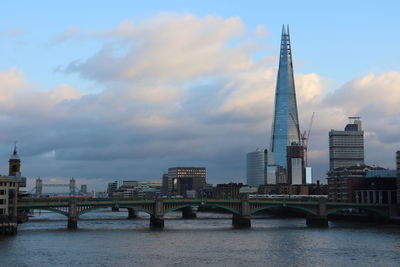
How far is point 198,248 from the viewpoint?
11288cm

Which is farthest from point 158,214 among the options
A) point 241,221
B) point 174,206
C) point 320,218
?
point 320,218

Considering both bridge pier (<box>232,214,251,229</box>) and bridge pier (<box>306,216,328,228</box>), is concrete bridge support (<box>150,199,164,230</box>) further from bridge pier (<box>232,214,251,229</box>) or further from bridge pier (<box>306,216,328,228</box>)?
bridge pier (<box>306,216,328,228</box>)

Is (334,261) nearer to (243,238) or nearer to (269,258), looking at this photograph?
(269,258)

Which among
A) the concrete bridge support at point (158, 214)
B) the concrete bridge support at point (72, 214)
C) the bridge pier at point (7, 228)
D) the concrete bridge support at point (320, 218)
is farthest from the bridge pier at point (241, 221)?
the bridge pier at point (7, 228)

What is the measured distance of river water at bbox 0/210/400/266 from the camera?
95.1 m

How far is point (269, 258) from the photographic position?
99.9 m

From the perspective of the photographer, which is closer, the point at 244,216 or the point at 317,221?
the point at 244,216

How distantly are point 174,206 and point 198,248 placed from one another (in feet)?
190

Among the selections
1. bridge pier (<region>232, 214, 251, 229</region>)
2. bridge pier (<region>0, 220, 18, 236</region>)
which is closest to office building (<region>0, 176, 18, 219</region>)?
bridge pier (<region>0, 220, 18, 236</region>)

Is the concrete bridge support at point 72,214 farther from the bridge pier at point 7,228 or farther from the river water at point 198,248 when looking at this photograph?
the bridge pier at point 7,228

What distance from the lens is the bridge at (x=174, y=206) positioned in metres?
157

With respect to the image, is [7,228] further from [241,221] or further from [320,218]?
[320,218]

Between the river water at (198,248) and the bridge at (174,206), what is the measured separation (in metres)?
8.66

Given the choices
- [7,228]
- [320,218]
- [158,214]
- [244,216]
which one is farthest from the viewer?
[320,218]
